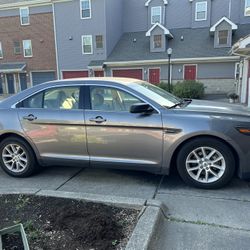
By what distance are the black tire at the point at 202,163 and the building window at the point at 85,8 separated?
75.0 ft

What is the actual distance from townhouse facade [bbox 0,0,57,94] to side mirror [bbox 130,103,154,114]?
78.0ft

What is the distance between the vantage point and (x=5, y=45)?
27.1 metres

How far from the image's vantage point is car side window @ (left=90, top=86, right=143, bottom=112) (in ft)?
12.7

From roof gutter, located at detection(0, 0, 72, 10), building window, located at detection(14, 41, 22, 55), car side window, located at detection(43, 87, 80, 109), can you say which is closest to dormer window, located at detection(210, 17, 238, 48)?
roof gutter, located at detection(0, 0, 72, 10)

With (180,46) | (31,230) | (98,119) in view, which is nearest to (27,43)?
(180,46)

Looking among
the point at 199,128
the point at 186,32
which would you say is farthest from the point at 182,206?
the point at 186,32

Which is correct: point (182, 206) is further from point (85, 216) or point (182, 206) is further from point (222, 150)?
point (85, 216)

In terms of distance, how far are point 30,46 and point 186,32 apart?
50.4 ft

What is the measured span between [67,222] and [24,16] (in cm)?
2785

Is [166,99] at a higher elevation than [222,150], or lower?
higher

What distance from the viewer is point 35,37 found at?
1020 inches

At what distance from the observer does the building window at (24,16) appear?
2594 cm

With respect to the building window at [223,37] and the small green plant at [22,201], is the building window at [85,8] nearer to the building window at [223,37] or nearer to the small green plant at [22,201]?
the building window at [223,37]

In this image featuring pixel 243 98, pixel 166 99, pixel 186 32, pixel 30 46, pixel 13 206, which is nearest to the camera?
pixel 13 206
